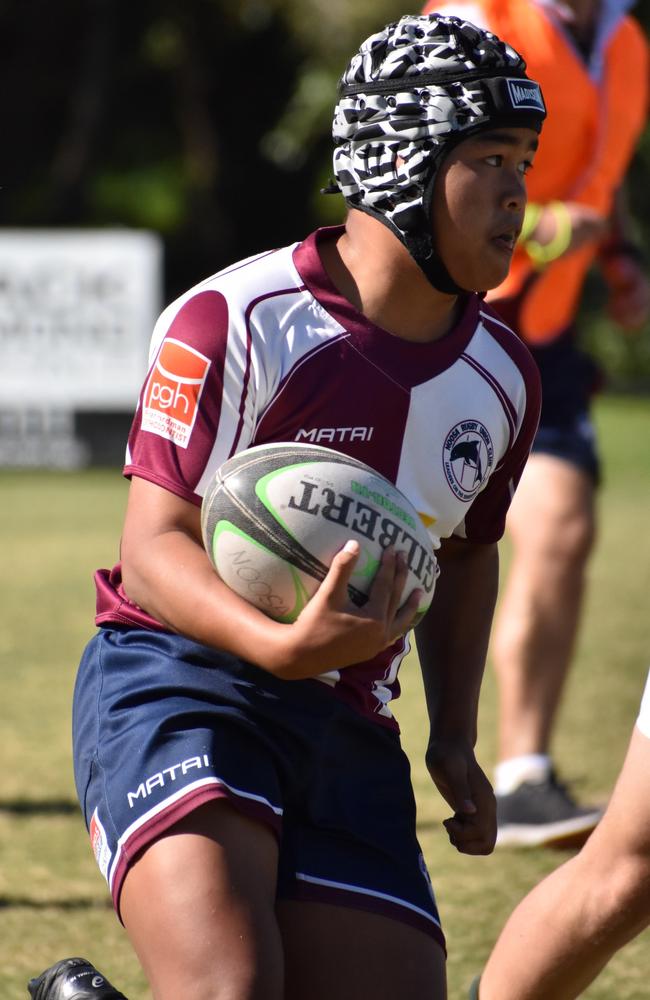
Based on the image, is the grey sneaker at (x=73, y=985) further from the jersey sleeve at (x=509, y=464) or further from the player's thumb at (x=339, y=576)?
the jersey sleeve at (x=509, y=464)

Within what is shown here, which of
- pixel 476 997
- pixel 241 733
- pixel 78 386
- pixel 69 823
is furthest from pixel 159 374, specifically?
pixel 78 386

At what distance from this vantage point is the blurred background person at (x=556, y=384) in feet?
17.1

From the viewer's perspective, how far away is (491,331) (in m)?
3.35

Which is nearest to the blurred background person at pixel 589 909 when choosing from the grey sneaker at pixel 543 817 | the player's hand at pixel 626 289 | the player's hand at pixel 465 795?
the player's hand at pixel 465 795

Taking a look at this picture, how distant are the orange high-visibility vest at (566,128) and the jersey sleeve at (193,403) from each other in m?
2.41

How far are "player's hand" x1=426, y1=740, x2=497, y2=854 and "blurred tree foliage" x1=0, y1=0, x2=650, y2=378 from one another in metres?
29.8

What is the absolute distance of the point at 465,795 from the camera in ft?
10.8

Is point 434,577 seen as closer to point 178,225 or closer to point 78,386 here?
point 78,386

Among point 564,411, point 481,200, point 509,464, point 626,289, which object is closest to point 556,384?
point 564,411

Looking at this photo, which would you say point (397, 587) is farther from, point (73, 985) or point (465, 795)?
point (73, 985)

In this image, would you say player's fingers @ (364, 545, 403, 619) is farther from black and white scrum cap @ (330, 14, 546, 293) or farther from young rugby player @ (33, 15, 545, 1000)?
black and white scrum cap @ (330, 14, 546, 293)

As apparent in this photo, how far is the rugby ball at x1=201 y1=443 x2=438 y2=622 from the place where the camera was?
280 centimetres

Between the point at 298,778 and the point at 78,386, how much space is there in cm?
1354

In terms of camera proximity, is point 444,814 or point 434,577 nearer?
point 434,577
